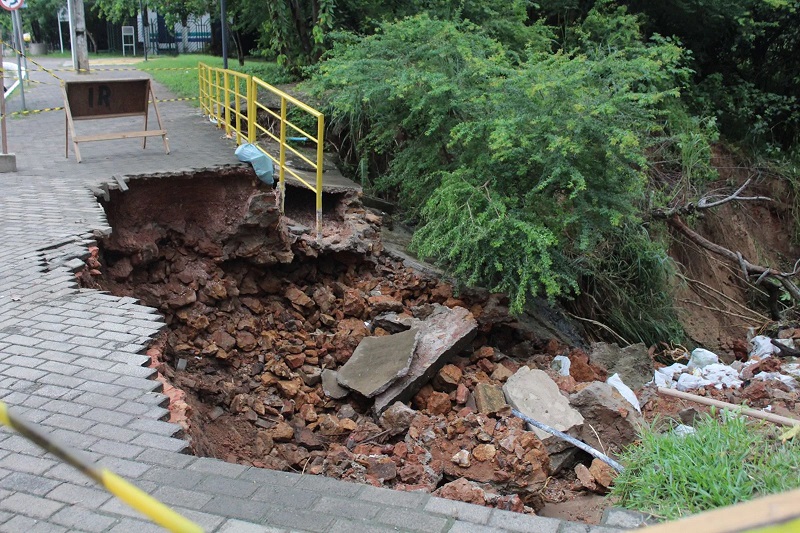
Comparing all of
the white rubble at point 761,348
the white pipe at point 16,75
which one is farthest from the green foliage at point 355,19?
the white rubble at point 761,348

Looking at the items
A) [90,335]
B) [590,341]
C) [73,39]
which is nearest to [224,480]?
[90,335]

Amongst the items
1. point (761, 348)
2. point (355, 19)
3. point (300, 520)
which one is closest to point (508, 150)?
point (761, 348)

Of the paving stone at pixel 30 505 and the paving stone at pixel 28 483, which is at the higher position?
the paving stone at pixel 30 505

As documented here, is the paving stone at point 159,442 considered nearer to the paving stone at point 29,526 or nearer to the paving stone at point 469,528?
the paving stone at point 29,526

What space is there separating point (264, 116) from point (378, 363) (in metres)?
6.14

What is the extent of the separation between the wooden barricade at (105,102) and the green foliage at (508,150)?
253cm

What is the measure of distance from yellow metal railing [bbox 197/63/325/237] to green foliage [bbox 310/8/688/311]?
1018 millimetres

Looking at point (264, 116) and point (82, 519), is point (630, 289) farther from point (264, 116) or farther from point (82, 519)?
point (82, 519)

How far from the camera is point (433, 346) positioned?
636 cm

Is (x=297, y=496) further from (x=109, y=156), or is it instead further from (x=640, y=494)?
(x=109, y=156)

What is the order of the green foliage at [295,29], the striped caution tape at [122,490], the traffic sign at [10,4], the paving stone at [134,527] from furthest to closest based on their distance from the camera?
the traffic sign at [10,4], the green foliage at [295,29], the paving stone at [134,527], the striped caution tape at [122,490]

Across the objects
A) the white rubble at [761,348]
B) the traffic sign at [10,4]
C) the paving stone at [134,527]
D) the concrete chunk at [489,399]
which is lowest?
the white rubble at [761,348]

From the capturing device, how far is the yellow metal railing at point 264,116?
7.73m

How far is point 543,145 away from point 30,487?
18.0ft
